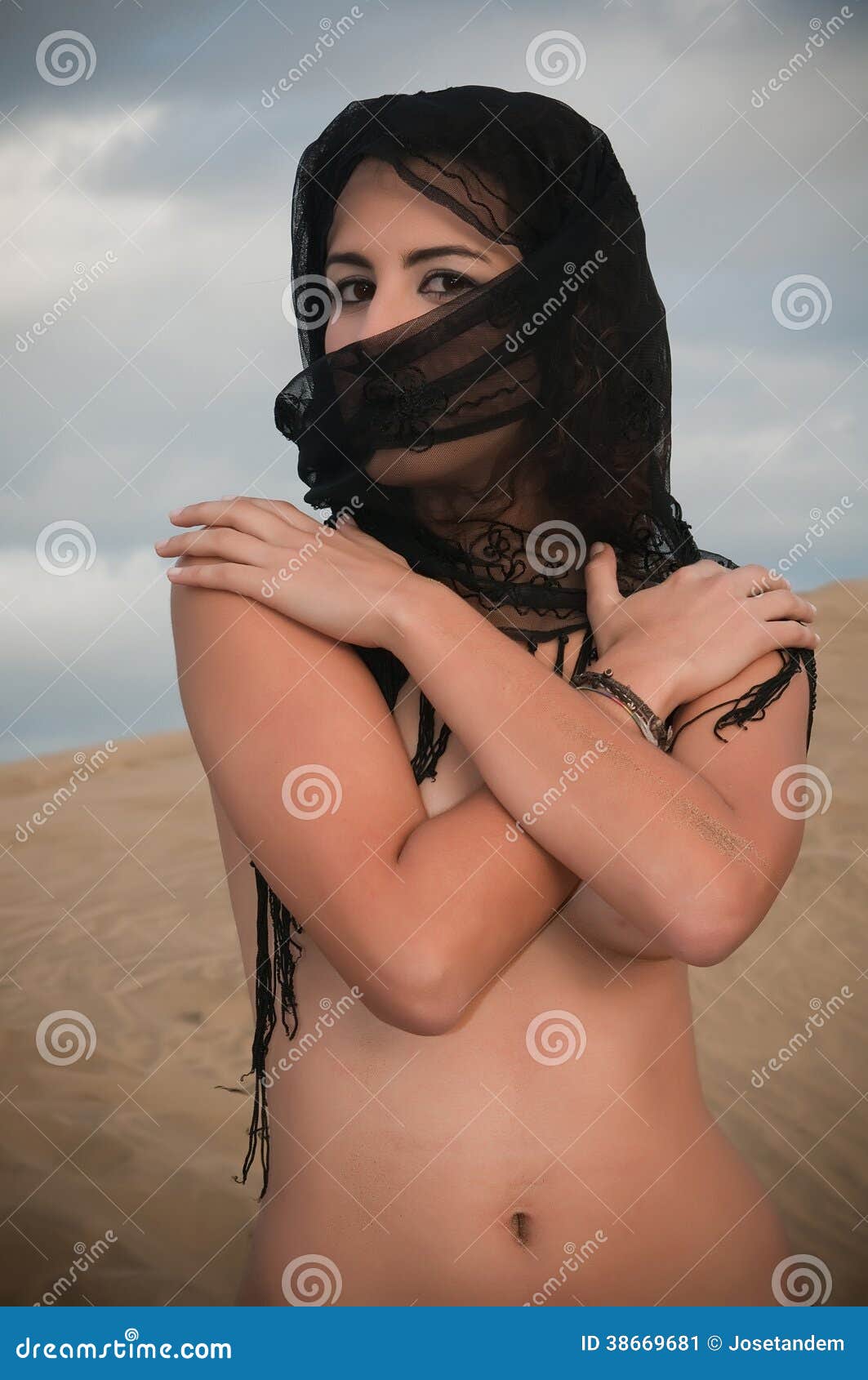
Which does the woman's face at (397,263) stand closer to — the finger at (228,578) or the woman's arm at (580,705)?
the woman's arm at (580,705)

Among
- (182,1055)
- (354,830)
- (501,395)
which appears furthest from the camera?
(182,1055)

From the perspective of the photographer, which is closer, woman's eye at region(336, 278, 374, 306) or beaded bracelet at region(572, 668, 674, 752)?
beaded bracelet at region(572, 668, 674, 752)

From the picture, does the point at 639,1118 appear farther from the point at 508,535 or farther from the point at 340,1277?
the point at 508,535

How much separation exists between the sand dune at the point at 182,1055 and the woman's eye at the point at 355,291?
3118 millimetres

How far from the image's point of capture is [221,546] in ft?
5.59

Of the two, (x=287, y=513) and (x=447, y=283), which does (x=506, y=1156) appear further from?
(x=447, y=283)

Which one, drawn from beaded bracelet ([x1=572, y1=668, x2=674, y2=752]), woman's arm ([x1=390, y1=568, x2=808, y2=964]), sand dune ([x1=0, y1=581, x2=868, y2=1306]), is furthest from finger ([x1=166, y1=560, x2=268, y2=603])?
sand dune ([x1=0, y1=581, x2=868, y2=1306])

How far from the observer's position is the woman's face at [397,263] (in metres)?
1.81

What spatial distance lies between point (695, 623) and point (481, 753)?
436mm

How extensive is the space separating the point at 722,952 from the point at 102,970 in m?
6.05

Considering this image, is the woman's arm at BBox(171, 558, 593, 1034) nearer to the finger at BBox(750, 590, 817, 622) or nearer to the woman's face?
the woman's face

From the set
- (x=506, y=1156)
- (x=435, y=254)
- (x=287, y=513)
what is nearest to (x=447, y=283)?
(x=435, y=254)

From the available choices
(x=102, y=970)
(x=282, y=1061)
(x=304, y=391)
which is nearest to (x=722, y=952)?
(x=282, y=1061)

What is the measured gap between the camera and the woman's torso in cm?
171
